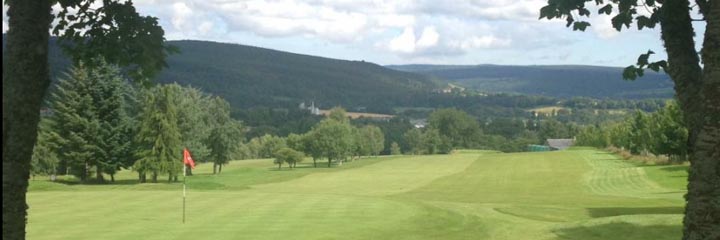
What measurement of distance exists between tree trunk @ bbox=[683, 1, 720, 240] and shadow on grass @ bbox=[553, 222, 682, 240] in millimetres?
11420

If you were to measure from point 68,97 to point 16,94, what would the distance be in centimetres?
5159

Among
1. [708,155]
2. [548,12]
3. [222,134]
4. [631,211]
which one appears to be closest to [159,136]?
[222,134]

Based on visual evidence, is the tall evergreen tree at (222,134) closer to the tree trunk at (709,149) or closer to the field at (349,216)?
the field at (349,216)

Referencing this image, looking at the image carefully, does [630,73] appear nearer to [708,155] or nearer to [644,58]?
[644,58]

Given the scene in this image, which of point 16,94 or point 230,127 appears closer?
point 16,94

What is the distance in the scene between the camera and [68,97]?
54781mm

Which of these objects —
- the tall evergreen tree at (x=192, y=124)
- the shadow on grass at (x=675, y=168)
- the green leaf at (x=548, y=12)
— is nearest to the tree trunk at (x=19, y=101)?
the green leaf at (x=548, y=12)

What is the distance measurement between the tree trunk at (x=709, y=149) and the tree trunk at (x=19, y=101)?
6.49m

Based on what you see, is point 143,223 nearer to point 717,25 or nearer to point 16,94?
point 16,94

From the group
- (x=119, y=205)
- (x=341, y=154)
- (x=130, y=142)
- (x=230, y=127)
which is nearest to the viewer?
(x=119, y=205)

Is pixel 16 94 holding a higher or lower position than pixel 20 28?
lower

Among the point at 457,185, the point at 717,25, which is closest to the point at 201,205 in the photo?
the point at 717,25

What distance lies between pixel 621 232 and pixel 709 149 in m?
12.9

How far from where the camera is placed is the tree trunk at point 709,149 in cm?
681
